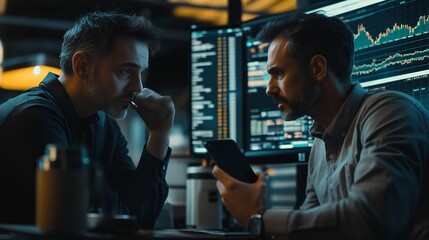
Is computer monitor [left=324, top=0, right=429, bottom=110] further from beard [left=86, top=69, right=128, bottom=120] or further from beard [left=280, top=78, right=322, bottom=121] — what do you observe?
beard [left=86, top=69, right=128, bottom=120]

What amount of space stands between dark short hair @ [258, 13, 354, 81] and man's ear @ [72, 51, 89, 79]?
2.18 ft

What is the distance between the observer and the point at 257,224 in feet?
4.50

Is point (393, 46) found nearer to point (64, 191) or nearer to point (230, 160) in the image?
point (230, 160)

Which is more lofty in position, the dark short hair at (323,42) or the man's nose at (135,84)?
the dark short hair at (323,42)

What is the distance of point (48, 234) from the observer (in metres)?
1.02

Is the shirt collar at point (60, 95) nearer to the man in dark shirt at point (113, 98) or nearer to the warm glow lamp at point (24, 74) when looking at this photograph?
the man in dark shirt at point (113, 98)

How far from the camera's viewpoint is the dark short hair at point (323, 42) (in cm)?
169

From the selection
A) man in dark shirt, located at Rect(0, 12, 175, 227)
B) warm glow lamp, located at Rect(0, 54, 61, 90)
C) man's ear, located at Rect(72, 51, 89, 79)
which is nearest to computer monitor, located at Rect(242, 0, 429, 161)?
man in dark shirt, located at Rect(0, 12, 175, 227)

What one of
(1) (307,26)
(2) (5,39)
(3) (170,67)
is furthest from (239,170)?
(2) (5,39)

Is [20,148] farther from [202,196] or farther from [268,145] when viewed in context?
[268,145]

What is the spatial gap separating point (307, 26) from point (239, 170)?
0.45m

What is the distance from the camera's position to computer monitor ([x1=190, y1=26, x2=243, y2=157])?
7.64ft

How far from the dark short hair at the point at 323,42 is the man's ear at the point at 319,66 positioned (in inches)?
0.5

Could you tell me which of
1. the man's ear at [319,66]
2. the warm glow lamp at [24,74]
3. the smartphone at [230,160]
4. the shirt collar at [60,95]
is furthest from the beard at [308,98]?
the warm glow lamp at [24,74]
